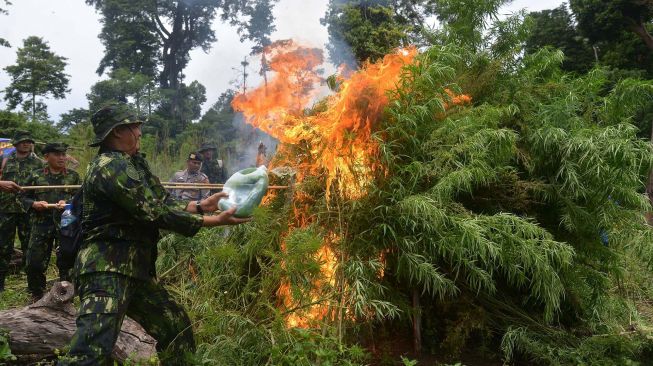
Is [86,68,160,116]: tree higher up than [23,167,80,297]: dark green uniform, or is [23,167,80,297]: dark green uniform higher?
[86,68,160,116]: tree

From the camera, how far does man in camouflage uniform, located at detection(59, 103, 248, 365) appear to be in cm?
281

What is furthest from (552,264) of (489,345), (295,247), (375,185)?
(295,247)

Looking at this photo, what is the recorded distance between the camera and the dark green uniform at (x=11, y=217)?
20.0 ft

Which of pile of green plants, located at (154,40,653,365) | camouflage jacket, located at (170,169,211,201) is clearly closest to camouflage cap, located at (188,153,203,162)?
camouflage jacket, located at (170,169,211,201)

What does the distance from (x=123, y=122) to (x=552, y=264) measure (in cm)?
341

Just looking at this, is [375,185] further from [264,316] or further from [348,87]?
[264,316]

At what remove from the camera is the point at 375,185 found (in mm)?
4223

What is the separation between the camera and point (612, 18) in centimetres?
1480

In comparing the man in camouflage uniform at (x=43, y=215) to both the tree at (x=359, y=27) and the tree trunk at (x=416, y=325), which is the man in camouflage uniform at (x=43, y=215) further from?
the tree at (x=359, y=27)

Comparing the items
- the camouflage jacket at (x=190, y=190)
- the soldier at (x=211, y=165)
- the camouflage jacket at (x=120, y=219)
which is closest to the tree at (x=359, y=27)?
the soldier at (x=211, y=165)

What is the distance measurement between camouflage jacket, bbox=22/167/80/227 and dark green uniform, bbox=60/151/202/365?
3.24 meters

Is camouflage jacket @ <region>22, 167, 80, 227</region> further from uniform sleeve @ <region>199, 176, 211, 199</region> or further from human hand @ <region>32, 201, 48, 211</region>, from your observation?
uniform sleeve @ <region>199, 176, 211, 199</region>

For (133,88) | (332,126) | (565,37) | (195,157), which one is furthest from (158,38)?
(332,126)

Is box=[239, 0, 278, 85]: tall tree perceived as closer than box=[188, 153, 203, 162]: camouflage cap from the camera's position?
No
